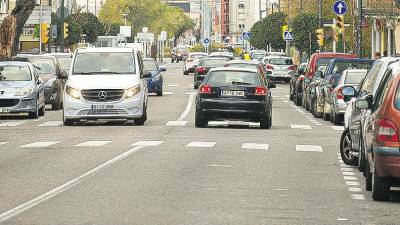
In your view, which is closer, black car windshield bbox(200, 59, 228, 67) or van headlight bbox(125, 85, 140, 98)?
van headlight bbox(125, 85, 140, 98)

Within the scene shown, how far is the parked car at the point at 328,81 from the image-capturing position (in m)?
37.9

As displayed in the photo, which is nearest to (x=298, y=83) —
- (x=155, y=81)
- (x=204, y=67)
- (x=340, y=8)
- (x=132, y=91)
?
(x=155, y=81)

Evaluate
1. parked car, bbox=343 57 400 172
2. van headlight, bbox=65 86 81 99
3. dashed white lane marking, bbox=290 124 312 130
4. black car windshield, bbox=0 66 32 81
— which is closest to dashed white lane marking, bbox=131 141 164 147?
parked car, bbox=343 57 400 172

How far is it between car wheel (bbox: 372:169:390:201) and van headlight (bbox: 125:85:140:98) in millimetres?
18405

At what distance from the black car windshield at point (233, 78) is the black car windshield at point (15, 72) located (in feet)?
25.8

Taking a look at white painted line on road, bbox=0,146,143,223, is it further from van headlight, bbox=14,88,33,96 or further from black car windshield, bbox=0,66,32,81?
black car windshield, bbox=0,66,32,81

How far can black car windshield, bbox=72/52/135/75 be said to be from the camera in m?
34.4

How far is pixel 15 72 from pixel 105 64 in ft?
18.6

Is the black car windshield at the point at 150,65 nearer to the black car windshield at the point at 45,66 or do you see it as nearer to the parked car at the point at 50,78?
the parked car at the point at 50,78

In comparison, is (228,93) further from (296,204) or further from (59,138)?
(296,204)

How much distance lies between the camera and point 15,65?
3938 centimetres

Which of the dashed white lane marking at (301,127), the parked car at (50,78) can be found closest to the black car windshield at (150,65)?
the parked car at (50,78)

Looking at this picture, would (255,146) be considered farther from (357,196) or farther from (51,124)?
(51,124)

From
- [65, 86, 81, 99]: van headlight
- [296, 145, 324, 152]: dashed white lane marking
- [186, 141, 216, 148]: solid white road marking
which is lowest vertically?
[296, 145, 324, 152]: dashed white lane marking
